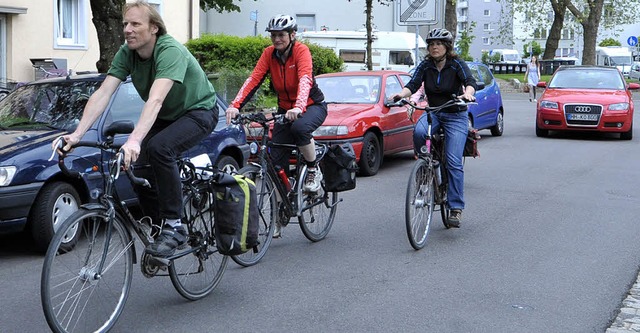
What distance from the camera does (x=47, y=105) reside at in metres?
8.15

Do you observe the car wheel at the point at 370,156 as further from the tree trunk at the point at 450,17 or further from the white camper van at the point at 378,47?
the white camper van at the point at 378,47

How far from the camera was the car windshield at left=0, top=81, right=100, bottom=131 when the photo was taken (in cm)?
790

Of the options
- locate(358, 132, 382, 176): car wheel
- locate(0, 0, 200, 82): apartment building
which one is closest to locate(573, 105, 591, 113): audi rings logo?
locate(358, 132, 382, 176): car wheel

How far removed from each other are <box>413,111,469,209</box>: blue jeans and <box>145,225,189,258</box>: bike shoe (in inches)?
122

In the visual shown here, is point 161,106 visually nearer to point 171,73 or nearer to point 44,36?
point 171,73

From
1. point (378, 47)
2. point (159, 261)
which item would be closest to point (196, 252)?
point (159, 261)

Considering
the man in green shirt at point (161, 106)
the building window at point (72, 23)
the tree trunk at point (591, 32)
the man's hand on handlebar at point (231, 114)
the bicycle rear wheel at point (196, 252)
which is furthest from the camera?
the tree trunk at point (591, 32)

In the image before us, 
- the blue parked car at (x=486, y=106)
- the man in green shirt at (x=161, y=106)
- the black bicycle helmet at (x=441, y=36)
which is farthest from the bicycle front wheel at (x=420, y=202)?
the blue parked car at (x=486, y=106)

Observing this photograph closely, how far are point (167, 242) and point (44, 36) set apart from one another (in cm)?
1683

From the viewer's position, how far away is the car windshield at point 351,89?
13.0 metres

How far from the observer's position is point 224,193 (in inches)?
217

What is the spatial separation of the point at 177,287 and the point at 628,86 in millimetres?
15648

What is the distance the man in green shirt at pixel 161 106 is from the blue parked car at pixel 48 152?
0.96m

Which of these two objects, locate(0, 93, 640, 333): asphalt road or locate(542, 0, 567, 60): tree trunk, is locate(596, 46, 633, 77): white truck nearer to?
locate(542, 0, 567, 60): tree trunk
